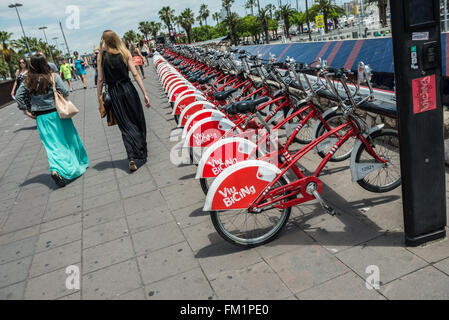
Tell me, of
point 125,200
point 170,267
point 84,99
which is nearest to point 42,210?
point 125,200

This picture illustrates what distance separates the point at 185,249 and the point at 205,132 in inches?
64.6

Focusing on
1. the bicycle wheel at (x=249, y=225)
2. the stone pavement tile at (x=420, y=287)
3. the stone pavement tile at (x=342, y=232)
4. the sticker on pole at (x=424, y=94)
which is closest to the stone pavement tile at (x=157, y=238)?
the bicycle wheel at (x=249, y=225)

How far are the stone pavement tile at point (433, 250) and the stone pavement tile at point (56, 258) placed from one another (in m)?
2.79

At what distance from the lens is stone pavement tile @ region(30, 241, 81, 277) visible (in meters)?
3.36

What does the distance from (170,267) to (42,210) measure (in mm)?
2475

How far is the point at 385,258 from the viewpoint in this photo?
2.77 meters

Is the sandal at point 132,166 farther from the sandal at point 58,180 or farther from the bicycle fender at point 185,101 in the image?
the bicycle fender at point 185,101

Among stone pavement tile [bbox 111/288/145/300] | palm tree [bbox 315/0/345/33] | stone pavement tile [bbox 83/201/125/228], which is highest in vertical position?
palm tree [bbox 315/0/345/33]

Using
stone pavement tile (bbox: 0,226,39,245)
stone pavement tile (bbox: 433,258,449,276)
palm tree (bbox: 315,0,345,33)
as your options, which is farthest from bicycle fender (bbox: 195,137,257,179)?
palm tree (bbox: 315,0,345,33)

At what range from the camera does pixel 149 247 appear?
344 centimetres

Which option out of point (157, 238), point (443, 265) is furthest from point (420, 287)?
point (157, 238)

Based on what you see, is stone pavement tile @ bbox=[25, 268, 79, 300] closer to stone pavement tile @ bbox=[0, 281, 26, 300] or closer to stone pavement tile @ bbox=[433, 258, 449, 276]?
stone pavement tile @ bbox=[0, 281, 26, 300]

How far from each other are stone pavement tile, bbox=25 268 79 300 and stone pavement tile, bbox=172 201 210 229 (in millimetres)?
1153
